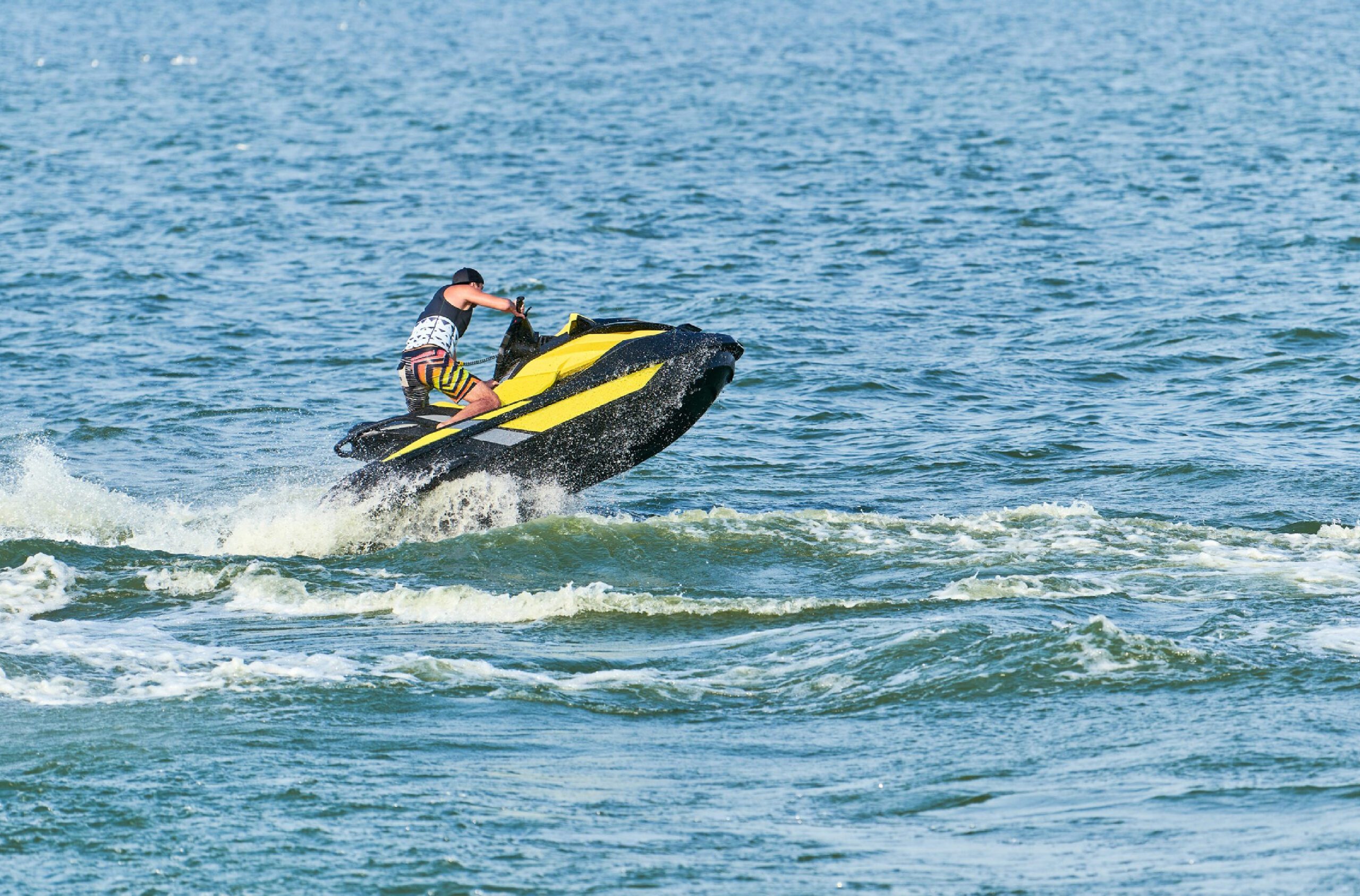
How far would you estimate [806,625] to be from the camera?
9.50 m

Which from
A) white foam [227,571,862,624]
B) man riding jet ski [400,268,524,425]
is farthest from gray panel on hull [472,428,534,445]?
white foam [227,571,862,624]

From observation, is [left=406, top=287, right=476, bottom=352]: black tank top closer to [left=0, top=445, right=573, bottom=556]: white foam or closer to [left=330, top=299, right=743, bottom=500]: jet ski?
[left=330, top=299, right=743, bottom=500]: jet ski

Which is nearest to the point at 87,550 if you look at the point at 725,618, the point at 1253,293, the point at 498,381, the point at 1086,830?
the point at 498,381

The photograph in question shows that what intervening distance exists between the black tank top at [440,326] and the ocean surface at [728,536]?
1.10 meters

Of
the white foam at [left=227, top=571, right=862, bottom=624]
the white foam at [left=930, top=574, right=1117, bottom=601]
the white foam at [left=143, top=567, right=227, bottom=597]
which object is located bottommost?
the white foam at [left=930, top=574, right=1117, bottom=601]

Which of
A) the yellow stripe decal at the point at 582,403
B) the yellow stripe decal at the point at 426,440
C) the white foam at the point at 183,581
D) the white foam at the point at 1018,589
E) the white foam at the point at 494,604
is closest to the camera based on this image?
the white foam at the point at 1018,589

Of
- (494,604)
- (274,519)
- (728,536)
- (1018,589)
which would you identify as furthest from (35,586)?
(1018,589)

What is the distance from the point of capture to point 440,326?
12.0m

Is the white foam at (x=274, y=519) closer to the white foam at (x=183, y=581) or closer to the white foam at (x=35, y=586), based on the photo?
the white foam at (x=183, y=581)

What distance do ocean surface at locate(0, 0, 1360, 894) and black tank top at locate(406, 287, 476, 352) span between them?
110 cm

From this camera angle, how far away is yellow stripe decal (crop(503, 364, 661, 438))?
1149cm

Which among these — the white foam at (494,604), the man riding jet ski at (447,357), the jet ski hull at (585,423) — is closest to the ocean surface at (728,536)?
the white foam at (494,604)

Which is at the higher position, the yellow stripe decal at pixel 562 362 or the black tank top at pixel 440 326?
the black tank top at pixel 440 326

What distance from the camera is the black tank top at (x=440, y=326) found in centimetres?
1194
